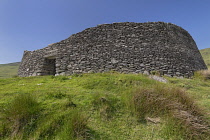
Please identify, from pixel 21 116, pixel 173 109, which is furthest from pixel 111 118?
pixel 21 116

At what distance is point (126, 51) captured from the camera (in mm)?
9320

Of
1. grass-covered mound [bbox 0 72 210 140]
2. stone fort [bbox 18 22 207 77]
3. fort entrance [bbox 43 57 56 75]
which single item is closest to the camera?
grass-covered mound [bbox 0 72 210 140]

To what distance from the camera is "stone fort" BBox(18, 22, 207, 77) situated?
8.99 meters

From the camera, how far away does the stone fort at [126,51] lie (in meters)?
8.99

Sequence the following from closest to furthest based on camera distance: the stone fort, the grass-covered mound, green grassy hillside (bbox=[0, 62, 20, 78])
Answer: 1. the grass-covered mound
2. the stone fort
3. green grassy hillside (bbox=[0, 62, 20, 78])

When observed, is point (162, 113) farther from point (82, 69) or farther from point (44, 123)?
point (82, 69)

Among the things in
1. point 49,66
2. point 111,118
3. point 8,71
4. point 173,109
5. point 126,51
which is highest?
point 126,51

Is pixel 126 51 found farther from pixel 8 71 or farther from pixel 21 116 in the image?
pixel 8 71

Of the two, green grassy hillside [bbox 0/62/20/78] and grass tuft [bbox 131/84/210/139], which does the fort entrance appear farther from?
green grassy hillside [bbox 0/62/20/78]

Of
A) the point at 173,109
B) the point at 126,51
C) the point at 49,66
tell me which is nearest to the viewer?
the point at 173,109

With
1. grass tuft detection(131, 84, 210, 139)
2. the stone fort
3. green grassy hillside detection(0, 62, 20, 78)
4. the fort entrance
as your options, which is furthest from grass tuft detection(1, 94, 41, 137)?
green grassy hillside detection(0, 62, 20, 78)

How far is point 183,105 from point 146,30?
8476mm

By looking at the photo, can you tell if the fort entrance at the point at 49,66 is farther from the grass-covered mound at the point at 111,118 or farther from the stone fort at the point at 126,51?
the grass-covered mound at the point at 111,118

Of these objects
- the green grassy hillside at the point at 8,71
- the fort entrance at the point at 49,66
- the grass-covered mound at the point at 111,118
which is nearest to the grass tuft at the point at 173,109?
the grass-covered mound at the point at 111,118
